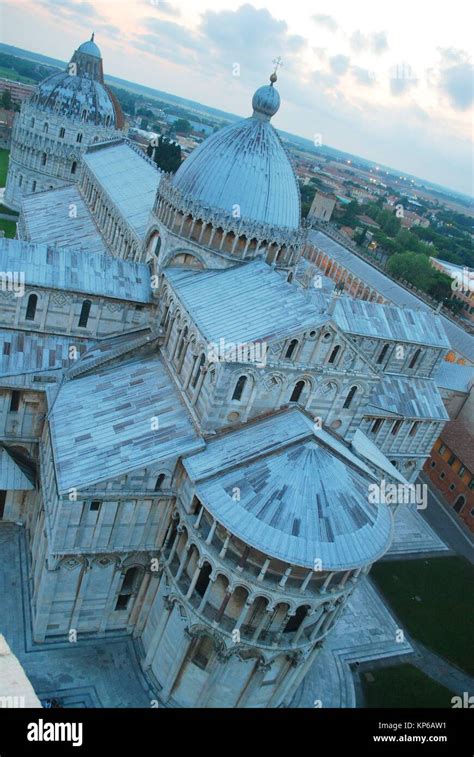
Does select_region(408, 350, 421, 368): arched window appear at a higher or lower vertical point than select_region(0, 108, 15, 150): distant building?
higher

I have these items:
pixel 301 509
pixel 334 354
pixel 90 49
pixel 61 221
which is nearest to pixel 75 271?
pixel 334 354

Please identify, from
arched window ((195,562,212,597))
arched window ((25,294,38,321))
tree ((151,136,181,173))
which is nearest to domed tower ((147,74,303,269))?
arched window ((25,294,38,321))

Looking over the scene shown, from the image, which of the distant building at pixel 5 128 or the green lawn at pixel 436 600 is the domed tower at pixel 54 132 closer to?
the distant building at pixel 5 128

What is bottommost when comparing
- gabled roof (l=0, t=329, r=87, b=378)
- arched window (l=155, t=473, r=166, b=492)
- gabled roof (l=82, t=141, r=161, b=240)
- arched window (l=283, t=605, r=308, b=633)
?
arched window (l=283, t=605, r=308, b=633)

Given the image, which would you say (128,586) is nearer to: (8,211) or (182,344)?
(182,344)

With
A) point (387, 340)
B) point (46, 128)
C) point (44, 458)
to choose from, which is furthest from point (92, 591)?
point (46, 128)

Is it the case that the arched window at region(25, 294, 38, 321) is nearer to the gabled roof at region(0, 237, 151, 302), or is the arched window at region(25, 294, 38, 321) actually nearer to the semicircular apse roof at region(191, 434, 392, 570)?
the gabled roof at region(0, 237, 151, 302)

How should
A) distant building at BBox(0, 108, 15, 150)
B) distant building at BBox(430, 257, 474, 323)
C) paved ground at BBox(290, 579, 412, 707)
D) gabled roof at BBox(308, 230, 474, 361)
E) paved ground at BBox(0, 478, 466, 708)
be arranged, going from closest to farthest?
paved ground at BBox(0, 478, 466, 708) < paved ground at BBox(290, 579, 412, 707) < gabled roof at BBox(308, 230, 474, 361) < distant building at BBox(430, 257, 474, 323) < distant building at BBox(0, 108, 15, 150)
